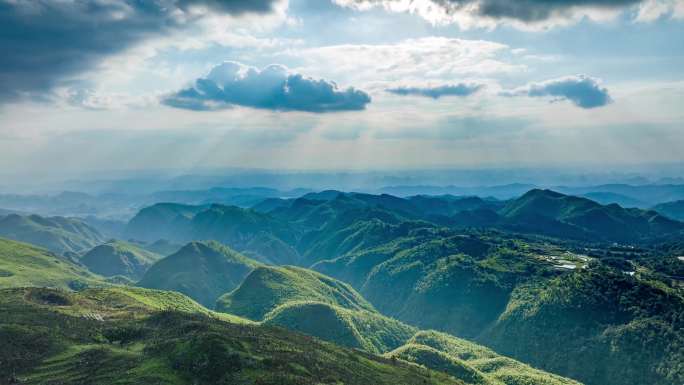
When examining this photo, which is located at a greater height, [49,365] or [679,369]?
[49,365]

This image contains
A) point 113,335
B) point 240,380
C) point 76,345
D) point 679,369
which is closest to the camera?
point 240,380

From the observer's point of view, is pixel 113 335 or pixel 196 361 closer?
pixel 196 361

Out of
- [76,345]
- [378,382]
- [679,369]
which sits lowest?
[679,369]

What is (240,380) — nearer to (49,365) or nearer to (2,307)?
(49,365)

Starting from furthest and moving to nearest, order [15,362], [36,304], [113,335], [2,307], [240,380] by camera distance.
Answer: [36,304] → [2,307] → [113,335] → [15,362] → [240,380]

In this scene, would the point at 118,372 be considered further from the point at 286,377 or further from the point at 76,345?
the point at 286,377

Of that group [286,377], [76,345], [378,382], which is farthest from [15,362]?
[378,382]

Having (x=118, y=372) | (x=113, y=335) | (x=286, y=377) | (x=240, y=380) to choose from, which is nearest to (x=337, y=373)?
(x=286, y=377)
